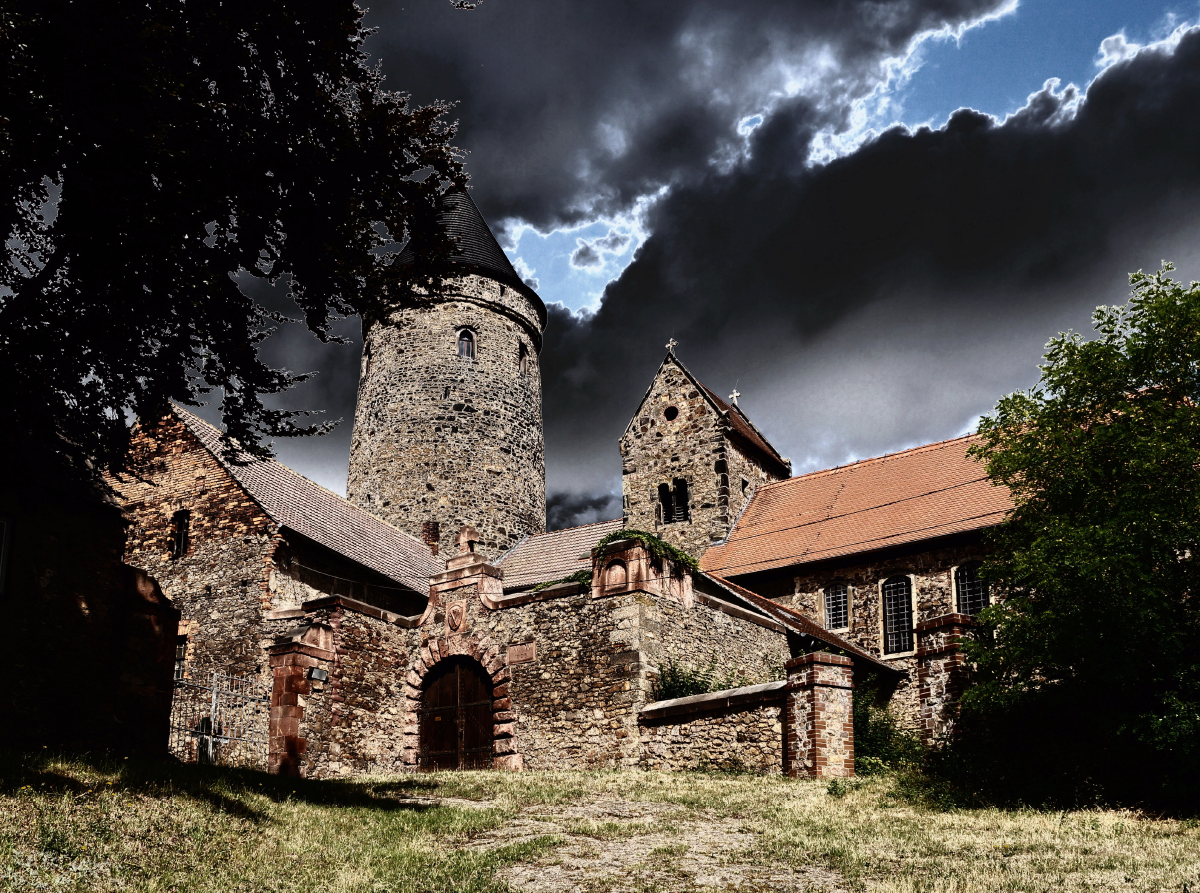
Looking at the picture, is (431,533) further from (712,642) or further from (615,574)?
(615,574)

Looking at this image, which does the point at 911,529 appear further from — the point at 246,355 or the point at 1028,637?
the point at 246,355

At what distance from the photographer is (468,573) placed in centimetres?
2058

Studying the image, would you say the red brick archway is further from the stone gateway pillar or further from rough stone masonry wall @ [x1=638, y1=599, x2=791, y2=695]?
the stone gateway pillar

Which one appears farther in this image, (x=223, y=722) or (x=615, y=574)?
(x=223, y=722)

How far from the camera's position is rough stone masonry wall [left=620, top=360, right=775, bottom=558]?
98.9ft

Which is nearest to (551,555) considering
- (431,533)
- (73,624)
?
(431,533)

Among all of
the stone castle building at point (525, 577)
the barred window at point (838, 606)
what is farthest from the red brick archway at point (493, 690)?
the barred window at point (838, 606)

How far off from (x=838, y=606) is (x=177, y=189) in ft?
62.9

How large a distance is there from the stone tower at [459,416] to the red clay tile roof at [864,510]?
357 inches

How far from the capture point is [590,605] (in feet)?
61.7

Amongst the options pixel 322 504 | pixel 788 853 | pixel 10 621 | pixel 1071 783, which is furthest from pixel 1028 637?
pixel 322 504

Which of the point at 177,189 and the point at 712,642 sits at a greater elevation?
the point at 177,189

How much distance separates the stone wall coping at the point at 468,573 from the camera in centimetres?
2041

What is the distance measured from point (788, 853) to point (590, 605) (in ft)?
30.2
